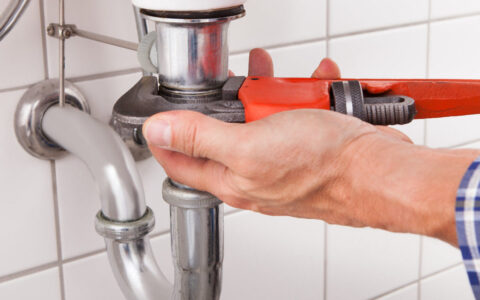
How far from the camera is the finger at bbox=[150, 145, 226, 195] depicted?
0.40m

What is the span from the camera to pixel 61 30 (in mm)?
454

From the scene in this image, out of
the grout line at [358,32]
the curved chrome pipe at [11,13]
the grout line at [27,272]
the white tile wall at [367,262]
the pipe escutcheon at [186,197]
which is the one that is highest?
the curved chrome pipe at [11,13]

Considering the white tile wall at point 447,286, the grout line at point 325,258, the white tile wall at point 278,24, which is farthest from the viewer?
the white tile wall at point 447,286

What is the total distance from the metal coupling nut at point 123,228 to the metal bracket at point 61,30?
0.13 meters

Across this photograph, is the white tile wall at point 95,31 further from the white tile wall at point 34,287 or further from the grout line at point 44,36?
the white tile wall at point 34,287

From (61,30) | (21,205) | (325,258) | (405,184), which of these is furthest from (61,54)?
(325,258)

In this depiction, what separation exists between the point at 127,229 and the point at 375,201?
15cm

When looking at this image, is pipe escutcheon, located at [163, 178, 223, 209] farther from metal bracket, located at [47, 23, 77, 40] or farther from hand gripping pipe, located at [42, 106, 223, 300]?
metal bracket, located at [47, 23, 77, 40]

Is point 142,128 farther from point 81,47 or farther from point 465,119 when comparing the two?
point 465,119

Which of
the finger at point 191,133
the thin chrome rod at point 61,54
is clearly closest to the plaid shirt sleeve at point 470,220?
the finger at point 191,133

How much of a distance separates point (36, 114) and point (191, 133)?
17 centimetres

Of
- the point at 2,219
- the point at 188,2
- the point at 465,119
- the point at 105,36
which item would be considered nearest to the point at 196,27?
the point at 188,2

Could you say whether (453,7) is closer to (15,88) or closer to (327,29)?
(327,29)

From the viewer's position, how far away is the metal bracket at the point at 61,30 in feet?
1.49
